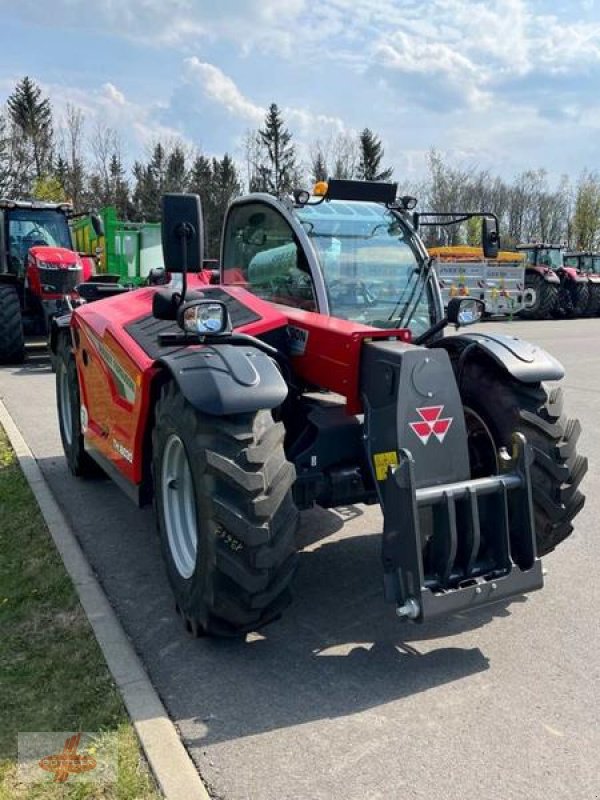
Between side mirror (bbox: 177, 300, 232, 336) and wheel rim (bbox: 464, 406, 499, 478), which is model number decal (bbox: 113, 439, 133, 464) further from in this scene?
wheel rim (bbox: 464, 406, 499, 478)

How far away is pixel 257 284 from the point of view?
16.3 feet

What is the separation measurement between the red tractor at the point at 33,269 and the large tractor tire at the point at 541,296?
52.0 ft

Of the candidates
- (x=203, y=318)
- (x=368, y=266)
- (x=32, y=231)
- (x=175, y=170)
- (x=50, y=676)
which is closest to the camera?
(x=50, y=676)

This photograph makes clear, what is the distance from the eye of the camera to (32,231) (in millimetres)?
14414

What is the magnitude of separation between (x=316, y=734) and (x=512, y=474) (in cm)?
135

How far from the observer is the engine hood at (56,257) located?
13156 millimetres

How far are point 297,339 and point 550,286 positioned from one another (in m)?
23.2

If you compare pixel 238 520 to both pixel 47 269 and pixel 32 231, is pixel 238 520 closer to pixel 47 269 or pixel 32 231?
pixel 47 269

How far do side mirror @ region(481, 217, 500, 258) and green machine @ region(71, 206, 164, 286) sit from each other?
50.7 feet

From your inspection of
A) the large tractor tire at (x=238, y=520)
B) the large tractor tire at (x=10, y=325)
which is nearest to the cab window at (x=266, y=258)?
the large tractor tire at (x=238, y=520)

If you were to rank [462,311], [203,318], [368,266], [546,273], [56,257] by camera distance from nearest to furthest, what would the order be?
[203,318]
[462,311]
[368,266]
[56,257]
[546,273]

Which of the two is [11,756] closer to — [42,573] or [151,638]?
[151,638]

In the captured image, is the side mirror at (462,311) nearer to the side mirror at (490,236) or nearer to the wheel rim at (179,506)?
the side mirror at (490,236)

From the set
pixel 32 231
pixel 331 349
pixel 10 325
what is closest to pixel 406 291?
pixel 331 349
